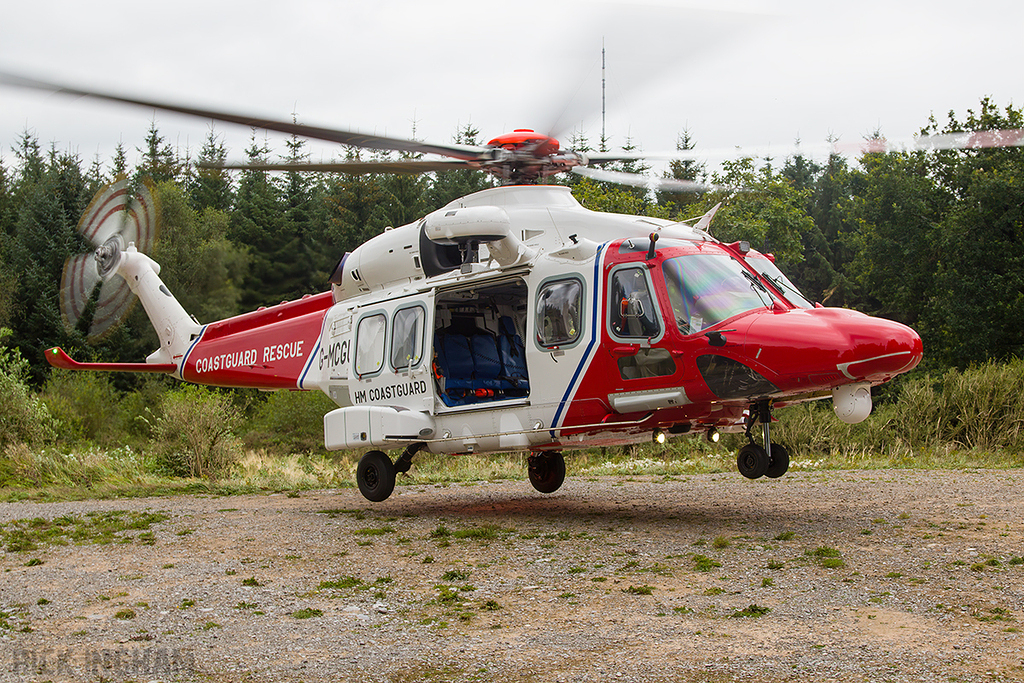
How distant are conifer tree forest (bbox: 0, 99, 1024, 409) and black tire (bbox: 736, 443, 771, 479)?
1438cm

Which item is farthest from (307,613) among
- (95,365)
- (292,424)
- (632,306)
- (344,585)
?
(292,424)

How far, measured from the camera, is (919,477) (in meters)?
12.1

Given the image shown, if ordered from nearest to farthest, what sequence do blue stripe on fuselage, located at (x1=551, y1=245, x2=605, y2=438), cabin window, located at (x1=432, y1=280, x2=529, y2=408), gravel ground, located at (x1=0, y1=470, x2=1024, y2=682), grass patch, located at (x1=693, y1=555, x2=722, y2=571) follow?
gravel ground, located at (x1=0, y1=470, x2=1024, y2=682) → grass patch, located at (x1=693, y1=555, x2=722, y2=571) → blue stripe on fuselage, located at (x1=551, y1=245, x2=605, y2=438) → cabin window, located at (x1=432, y1=280, x2=529, y2=408)

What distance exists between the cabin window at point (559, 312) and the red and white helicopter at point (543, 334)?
2 cm

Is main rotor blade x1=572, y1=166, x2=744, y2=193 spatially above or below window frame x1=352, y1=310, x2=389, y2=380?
above

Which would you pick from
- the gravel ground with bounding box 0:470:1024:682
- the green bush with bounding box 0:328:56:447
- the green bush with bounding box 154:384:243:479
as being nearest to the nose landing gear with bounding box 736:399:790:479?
the gravel ground with bounding box 0:470:1024:682

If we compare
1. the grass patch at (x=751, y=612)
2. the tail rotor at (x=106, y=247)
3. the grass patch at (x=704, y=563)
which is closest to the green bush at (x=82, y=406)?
the tail rotor at (x=106, y=247)

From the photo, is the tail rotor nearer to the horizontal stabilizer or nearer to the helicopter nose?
the horizontal stabilizer

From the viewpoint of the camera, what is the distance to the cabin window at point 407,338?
10398mm

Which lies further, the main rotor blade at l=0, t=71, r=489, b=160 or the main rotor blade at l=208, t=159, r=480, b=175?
the main rotor blade at l=208, t=159, r=480, b=175

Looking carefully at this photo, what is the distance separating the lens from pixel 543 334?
30.7ft

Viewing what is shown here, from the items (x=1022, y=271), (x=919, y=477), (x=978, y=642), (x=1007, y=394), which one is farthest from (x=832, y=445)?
(x=978, y=642)

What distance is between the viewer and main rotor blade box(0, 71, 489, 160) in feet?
23.6

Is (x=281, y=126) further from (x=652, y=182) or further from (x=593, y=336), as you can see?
(x=652, y=182)
